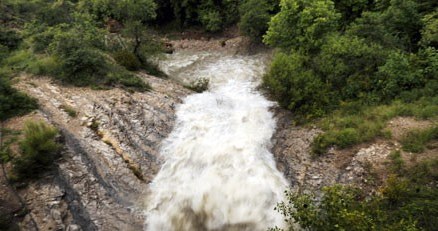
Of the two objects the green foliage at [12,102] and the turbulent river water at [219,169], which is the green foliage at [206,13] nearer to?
the turbulent river water at [219,169]

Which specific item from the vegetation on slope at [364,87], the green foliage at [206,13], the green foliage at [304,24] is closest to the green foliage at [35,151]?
the vegetation on slope at [364,87]

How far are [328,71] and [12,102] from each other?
13.0 metres

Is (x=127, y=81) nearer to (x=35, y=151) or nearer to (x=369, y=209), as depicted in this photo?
(x=35, y=151)

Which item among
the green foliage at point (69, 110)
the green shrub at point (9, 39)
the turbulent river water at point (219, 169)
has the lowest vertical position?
the turbulent river water at point (219, 169)

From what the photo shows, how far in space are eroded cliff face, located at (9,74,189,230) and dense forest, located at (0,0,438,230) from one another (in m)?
0.89

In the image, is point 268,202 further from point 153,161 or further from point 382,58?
point 382,58

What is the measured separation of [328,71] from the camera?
14.4m

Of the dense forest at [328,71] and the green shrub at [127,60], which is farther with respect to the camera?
the green shrub at [127,60]

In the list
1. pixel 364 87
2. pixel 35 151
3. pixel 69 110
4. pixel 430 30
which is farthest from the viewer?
pixel 364 87

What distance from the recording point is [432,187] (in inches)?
372

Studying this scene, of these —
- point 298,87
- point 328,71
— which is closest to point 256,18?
point 328,71

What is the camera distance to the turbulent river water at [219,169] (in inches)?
408

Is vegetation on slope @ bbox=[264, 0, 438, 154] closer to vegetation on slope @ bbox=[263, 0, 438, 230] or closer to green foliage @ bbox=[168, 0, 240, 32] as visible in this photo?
vegetation on slope @ bbox=[263, 0, 438, 230]

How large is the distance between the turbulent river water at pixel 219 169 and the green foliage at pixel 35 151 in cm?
350
